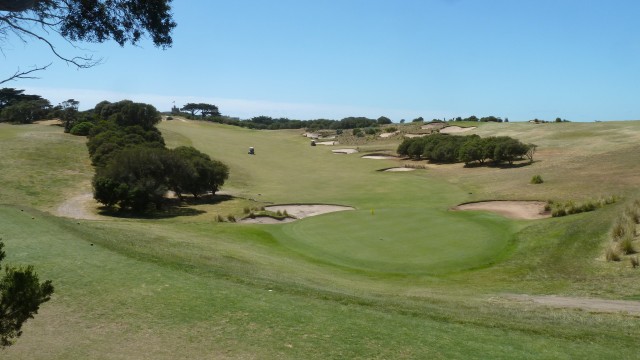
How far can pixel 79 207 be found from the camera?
39375mm

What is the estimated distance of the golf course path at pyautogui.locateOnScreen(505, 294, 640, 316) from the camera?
43.0 ft

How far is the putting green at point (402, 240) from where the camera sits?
20.5 meters

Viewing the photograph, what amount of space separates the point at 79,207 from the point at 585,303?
35311 millimetres

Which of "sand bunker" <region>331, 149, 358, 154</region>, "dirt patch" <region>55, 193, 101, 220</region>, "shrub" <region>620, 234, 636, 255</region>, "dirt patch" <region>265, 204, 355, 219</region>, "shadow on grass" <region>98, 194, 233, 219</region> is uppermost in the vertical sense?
"shrub" <region>620, 234, 636, 255</region>

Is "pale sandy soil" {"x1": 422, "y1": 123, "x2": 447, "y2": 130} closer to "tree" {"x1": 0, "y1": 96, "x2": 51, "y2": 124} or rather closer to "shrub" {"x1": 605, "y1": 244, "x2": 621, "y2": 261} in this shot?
"tree" {"x1": 0, "y1": 96, "x2": 51, "y2": 124}

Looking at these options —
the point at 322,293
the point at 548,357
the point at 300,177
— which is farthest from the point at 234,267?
the point at 300,177

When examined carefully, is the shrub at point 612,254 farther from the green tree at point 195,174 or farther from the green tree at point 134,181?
the green tree at point 195,174

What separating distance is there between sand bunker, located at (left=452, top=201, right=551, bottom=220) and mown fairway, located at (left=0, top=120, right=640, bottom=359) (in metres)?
1.77

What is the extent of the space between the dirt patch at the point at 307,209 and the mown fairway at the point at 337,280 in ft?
6.54

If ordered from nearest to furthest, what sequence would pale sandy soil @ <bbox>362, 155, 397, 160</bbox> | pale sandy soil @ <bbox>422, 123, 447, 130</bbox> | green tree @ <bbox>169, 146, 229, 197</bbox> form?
1. green tree @ <bbox>169, 146, 229, 197</bbox>
2. pale sandy soil @ <bbox>362, 155, 397, 160</bbox>
3. pale sandy soil @ <bbox>422, 123, 447, 130</bbox>

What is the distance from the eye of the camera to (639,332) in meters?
10.8

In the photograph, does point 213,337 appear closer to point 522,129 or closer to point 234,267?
point 234,267

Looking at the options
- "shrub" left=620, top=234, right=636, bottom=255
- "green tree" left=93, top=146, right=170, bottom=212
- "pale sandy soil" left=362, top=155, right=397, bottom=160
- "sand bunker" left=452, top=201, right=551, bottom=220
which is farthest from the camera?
"pale sandy soil" left=362, top=155, right=397, bottom=160

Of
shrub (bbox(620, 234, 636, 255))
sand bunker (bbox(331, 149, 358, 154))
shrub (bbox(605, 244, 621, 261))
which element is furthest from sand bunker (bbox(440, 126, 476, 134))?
shrub (bbox(605, 244, 621, 261))
